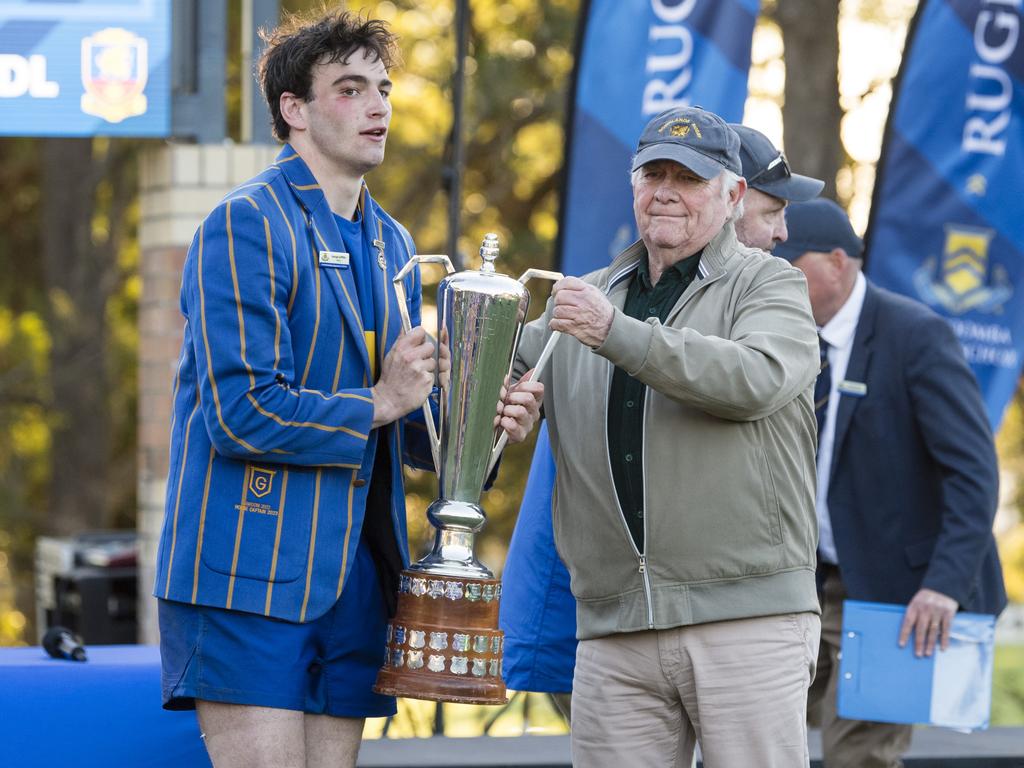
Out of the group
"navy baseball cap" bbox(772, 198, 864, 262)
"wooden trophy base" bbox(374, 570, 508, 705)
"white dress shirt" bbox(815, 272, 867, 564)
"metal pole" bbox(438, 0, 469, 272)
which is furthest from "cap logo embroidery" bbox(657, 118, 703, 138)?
"metal pole" bbox(438, 0, 469, 272)

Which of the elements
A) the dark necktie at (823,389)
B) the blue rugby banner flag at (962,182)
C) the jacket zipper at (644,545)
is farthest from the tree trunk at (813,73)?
the jacket zipper at (644,545)

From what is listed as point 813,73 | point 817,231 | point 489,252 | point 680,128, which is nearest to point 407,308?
point 489,252

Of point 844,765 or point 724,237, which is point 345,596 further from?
point 844,765

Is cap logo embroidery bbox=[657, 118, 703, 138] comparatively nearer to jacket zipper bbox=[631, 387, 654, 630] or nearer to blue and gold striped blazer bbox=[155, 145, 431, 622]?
jacket zipper bbox=[631, 387, 654, 630]

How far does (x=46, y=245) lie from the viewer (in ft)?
47.0

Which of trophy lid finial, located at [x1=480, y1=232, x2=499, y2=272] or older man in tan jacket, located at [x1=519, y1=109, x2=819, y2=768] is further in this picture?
trophy lid finial, located at [x1=480, y1=232, x2=499, y2=272]

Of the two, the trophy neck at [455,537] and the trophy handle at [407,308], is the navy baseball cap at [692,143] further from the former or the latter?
the trophy neck at [455,537]

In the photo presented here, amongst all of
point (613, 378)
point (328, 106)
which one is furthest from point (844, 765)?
point (328, 106)

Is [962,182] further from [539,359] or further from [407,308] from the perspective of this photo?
[407,308]

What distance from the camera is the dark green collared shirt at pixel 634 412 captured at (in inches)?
124

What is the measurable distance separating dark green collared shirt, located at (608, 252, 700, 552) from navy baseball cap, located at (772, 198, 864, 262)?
1335mm

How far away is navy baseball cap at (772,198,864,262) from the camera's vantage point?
178 inches

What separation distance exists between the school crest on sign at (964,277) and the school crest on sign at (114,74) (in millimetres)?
3436

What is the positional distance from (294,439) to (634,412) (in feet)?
2.40
